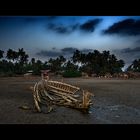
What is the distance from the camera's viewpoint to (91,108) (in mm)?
4336

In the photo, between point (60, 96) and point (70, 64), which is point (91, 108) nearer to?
point (60, 96)

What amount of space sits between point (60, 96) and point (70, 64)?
1.72 feet

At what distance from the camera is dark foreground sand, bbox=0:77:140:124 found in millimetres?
4141

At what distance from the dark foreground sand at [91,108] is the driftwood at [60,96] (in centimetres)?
8

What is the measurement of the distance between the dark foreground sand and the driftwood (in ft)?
0.26

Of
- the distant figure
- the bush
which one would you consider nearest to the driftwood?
the distant figure

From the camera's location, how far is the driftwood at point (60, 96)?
4.33m

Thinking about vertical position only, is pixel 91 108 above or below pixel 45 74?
below

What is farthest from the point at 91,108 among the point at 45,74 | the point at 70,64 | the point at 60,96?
the point at 45,74

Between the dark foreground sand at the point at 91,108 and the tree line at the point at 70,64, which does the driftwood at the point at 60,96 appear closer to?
the dark foreground sand at the point at 91,108

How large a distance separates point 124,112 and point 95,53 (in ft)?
3.24
